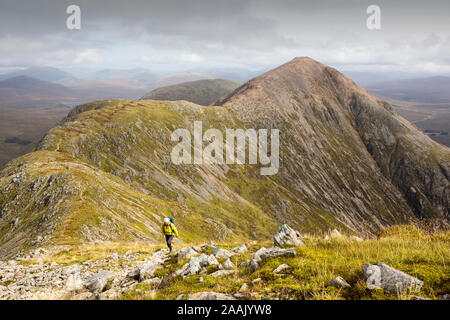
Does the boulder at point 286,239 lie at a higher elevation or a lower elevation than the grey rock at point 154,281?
higher

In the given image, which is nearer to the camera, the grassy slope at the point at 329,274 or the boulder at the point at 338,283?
the grassy slope at the point at 329,274

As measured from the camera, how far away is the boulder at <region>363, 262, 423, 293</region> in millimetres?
6578

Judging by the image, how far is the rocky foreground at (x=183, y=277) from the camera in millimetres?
7227

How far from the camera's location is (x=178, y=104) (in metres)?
151

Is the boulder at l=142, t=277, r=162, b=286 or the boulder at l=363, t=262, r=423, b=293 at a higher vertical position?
the boulder at l=363, t=262, r=423, b=293

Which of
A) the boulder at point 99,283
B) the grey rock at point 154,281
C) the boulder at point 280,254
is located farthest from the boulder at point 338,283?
the boulder at point 99,283

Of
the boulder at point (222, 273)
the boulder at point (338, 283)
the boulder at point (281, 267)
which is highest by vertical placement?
the boulder at point (338, 283)

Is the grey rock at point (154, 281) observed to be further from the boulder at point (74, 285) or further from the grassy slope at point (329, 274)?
the boulder at point (74, 285)

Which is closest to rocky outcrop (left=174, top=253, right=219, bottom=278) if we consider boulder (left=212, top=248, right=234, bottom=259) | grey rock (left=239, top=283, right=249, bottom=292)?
boulder (left=212, top=248, right=234, bottom=259)

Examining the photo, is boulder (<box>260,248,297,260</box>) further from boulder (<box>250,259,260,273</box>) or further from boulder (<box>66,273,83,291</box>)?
boulder (<box>66,273,83,291</box>)

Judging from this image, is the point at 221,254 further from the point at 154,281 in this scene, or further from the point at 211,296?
the point at 211,296

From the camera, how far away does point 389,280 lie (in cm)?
695

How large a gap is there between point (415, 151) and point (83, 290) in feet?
801
